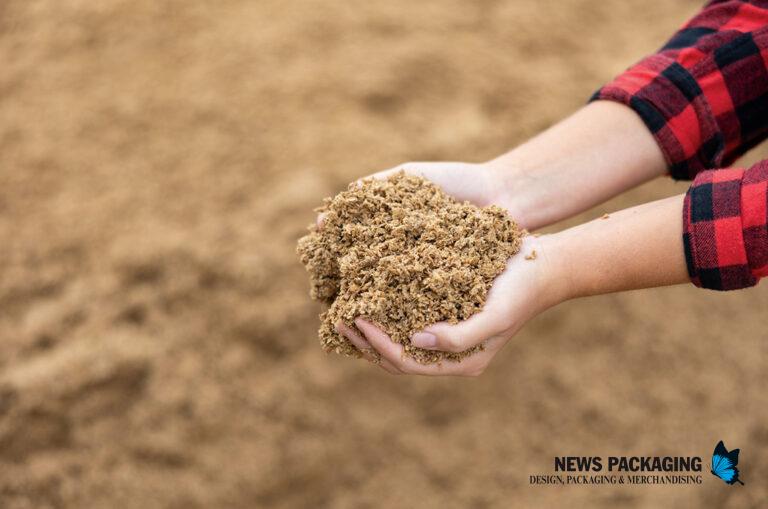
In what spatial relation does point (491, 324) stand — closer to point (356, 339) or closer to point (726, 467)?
point (356, 339)

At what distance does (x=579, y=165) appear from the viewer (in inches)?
55.9

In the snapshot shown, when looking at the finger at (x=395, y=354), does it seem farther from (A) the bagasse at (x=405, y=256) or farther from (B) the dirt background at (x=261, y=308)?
(B) the dirt background at (x=261, y=308)

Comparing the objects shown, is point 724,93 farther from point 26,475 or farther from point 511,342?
point 26,475

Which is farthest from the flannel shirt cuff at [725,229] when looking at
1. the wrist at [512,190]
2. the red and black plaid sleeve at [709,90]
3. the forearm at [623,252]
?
the wrist at [512,190]

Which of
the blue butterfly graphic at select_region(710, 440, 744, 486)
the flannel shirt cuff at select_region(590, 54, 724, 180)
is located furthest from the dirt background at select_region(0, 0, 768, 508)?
the flannel shirt cuff at select_region(590, 54, 724, 180)

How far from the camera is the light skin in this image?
1161mm

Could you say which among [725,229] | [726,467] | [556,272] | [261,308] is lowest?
[726,467]

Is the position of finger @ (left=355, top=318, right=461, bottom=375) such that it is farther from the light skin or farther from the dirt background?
the dirt background

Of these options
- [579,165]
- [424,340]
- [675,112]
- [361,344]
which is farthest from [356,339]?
[675,112]

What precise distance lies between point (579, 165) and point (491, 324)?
0.46m

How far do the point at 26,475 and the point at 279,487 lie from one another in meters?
0.71

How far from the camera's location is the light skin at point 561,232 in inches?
45.7

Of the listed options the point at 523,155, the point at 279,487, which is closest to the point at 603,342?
the point at 523,155

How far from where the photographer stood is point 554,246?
1.24 m
